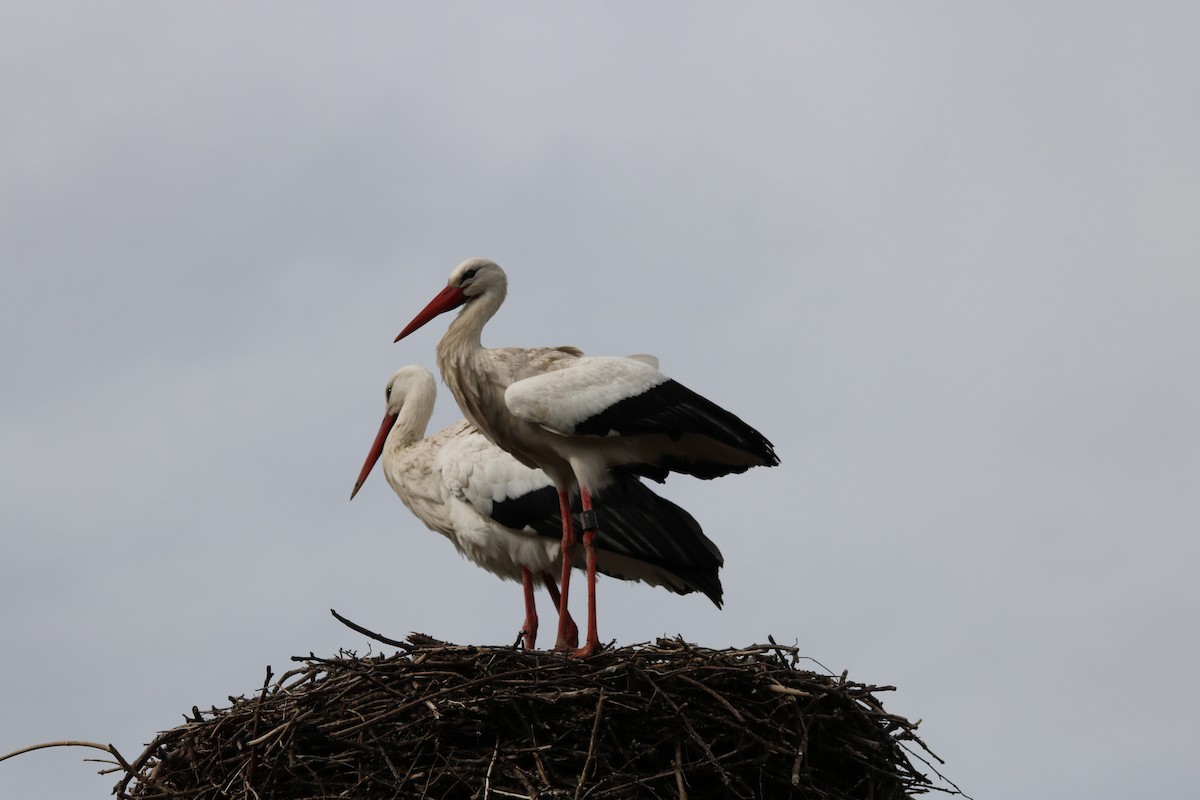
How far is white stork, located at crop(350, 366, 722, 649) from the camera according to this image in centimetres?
851

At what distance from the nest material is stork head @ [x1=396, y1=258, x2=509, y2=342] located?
6.60 feet

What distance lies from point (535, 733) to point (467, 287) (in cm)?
246

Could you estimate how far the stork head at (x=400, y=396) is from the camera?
10.4 meters

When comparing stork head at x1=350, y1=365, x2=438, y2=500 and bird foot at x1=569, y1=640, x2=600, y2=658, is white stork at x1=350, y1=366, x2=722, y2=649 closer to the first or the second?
stork head at x1=350, y1=365, x2=438, y2=500

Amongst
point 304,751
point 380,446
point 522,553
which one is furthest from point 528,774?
point 380,446

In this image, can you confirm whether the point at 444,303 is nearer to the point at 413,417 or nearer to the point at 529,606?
the point at 529,606

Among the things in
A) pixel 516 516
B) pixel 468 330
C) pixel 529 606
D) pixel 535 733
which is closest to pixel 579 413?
pixel 468 330

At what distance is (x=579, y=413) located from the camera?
7379 mm

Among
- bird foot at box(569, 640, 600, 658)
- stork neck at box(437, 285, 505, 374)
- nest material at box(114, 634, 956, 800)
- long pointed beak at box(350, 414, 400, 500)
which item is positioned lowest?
nest material at box(114, 634, 956, 800)

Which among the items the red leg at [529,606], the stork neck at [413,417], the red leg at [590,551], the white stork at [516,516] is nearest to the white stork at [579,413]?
the red leg at [590,551]

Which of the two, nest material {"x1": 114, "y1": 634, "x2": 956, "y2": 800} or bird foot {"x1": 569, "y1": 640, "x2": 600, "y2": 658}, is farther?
bird foot {"x1": 569, "y1": 640, "x2": 600, "y2": 658}

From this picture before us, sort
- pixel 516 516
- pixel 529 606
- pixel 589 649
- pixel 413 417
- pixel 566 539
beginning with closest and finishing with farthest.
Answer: pixel 589 649 → pixel 566 539 → pixel 516 516 → pixel 529 606 → pixel 413 417

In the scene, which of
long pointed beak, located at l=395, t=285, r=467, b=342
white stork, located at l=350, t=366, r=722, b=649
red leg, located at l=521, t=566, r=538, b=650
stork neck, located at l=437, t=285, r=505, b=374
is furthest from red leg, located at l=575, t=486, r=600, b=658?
red leg, located at l=521, t=566, r=538, b=650

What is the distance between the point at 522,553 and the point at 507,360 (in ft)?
6.09
